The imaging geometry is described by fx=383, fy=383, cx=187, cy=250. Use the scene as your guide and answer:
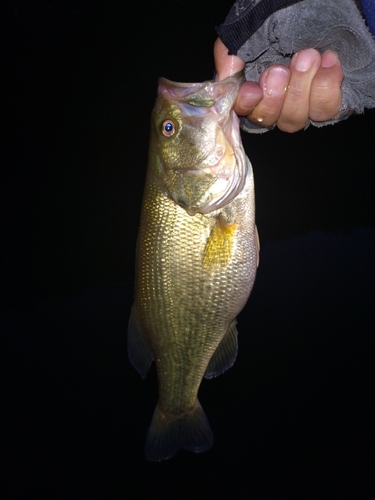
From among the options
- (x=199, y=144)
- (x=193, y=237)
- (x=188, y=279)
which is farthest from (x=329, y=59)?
(x=188, y=279)

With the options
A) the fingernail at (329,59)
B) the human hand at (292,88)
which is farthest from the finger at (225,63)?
the fingernail at (329,59)

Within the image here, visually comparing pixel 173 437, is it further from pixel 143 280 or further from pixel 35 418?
pixel 35 418

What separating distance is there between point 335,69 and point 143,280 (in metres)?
1.29

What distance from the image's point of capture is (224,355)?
6.72ft

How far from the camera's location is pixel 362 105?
1.90m

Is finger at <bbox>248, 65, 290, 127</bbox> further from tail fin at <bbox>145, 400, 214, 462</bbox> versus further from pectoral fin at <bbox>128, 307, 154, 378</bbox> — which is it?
tail fin at <bbox>145, 400, 214, 462</bbox>

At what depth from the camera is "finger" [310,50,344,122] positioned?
1.66m

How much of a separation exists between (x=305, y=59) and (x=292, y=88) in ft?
0.42

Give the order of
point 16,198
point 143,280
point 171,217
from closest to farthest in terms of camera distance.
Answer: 1. point 171,217
2. point 143,280
3. point 16,198

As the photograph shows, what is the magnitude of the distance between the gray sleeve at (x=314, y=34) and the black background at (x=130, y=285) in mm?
6243

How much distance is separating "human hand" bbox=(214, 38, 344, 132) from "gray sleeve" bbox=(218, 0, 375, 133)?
0.21 feet

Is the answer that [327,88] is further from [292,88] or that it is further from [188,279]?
[188,279]

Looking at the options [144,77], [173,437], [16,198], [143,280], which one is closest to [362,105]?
[143,280]

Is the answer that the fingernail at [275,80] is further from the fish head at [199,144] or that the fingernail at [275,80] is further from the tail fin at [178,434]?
the tail fin at [178,434]
